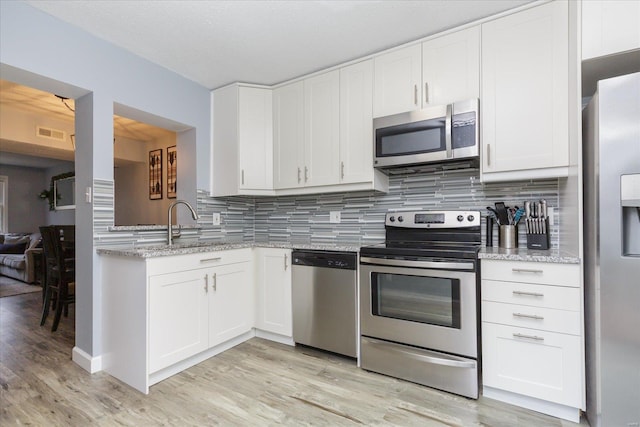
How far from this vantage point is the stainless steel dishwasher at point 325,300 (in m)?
2.33

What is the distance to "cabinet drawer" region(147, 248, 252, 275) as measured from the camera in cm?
203

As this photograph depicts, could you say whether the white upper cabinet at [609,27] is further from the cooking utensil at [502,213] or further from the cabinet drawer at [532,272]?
the cabinet drawer at [532,272]

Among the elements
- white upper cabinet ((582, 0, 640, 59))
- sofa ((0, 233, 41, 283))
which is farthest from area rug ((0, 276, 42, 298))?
white upper cabinet ((582, 0, 640, 59))

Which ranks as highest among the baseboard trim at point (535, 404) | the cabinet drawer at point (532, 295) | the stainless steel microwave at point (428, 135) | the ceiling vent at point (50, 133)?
the ceiling vent at point (50, 133)

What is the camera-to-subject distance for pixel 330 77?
273 centimetres

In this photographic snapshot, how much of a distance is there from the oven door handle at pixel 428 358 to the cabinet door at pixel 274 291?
0.83 meters

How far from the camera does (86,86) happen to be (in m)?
2.24

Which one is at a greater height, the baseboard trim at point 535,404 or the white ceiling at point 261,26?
the white ceiling at point 261,26

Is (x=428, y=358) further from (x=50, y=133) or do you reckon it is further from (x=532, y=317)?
(x=50, y=133)

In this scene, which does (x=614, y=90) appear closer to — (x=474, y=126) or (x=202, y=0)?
(x=474, y=126)

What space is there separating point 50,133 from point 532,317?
583 centimetres

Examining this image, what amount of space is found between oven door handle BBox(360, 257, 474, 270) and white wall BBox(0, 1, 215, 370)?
2.01 metres

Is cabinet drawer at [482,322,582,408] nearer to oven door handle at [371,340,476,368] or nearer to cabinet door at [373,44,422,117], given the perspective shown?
oven door handle at [371,340,476,368]

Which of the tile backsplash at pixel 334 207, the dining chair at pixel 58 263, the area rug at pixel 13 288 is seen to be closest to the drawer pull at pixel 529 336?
the tile backsplash at pixel 334 207
